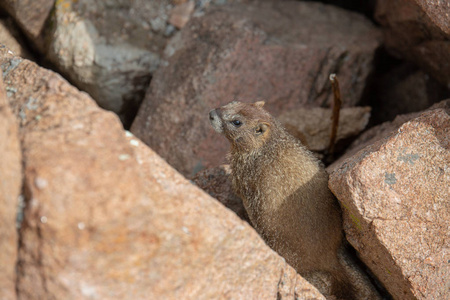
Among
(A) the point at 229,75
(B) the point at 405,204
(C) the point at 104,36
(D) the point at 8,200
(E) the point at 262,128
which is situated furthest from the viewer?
(C) the point at 104,36

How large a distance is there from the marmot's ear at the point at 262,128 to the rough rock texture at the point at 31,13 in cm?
375

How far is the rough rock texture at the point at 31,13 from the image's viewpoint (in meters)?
6.07

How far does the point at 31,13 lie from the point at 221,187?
374 cm

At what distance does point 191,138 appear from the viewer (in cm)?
566

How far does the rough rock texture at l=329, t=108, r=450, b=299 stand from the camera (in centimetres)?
329

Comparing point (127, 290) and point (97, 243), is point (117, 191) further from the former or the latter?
point (127, 290)

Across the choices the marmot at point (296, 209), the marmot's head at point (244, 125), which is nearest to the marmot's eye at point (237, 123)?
the marmot's head at point (244, 125)

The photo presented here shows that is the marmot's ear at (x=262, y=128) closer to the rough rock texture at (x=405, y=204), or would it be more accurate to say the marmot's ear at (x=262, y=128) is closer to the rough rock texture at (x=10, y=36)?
the rough rock texture at (x=405, y=204)

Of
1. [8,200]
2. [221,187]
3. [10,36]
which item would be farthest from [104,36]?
[8,200]

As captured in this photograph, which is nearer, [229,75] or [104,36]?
[229,75]

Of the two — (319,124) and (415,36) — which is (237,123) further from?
(415,36)

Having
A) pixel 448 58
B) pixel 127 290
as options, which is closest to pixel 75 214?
pixel 127 290

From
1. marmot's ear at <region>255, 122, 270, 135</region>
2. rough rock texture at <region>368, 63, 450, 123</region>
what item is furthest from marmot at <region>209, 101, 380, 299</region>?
rough rock texture at <region>368, 63, 450, 123</region>

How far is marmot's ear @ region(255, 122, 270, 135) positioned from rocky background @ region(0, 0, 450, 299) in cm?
77
